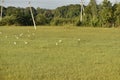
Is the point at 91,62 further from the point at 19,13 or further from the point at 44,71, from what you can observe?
the point at 19,13

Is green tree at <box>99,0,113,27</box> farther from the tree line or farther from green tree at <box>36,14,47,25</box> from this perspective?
green tree at <box>36,14,47,25</box>

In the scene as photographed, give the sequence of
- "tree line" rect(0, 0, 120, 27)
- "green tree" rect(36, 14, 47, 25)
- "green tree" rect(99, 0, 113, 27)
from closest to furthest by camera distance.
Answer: "green tree" rect(99, 0, 113, 27) < "tree line" rect(0, 0, 120, 27) < "green tree" rect(36, 14, 47, 25)

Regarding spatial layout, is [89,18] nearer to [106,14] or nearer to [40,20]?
[106,14]

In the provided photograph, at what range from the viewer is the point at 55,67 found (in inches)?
472

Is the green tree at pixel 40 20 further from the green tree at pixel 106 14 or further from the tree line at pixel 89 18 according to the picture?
the green tree at pixel 106 14

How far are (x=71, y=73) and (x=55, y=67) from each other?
1.38m

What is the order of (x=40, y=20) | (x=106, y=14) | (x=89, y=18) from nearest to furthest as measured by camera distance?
(x=106, y=14) → (x=89, y=18) → (x=40, y=20)

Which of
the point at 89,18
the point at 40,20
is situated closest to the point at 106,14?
the point at 89,18

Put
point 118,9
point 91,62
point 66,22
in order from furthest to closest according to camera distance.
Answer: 1. point 66,22
2. point 118,9
3. point 91,62

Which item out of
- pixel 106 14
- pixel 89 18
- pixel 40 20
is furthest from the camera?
pixel 40 20

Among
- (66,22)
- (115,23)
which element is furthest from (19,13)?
(115,23)

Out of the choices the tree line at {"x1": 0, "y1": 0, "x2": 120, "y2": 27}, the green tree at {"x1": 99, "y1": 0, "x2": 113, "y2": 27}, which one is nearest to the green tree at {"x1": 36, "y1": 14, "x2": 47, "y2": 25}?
the tree line at {"x1": 0, "y1": 0, "x2": 120, "y2": 27}

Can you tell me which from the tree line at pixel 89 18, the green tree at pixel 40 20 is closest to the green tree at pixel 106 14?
the tree line at pixel 89 18

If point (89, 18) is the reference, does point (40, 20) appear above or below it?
below
